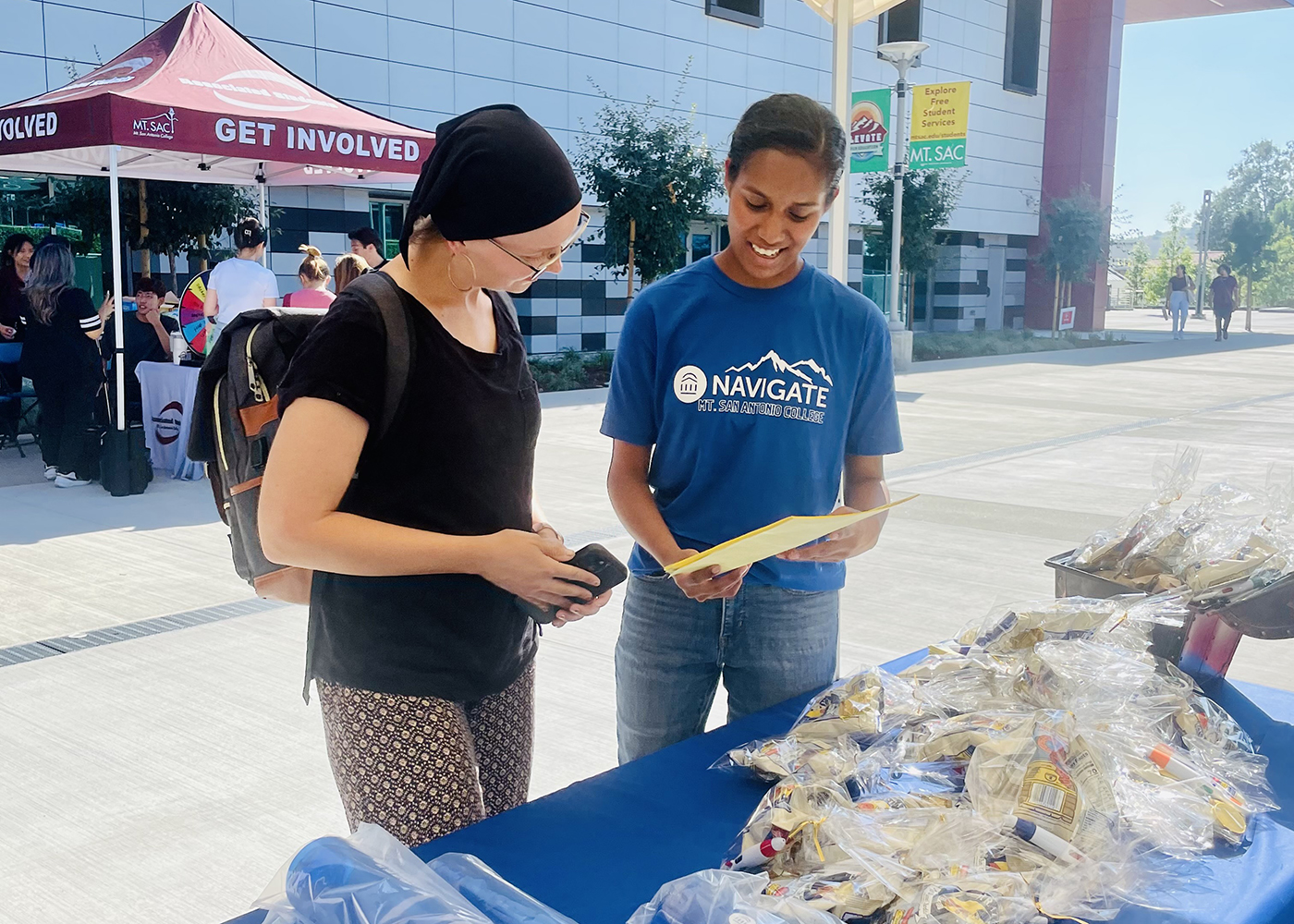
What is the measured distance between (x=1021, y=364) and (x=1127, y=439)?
9.12 metres

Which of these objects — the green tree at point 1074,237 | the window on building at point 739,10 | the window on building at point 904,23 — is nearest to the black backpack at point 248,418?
the window on building at point 739,10

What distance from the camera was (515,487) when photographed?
1.71 meters

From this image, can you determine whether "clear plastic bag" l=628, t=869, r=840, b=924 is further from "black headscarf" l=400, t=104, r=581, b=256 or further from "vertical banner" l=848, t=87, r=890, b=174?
"vertical banner" l=848, t=87, r=890, b=174

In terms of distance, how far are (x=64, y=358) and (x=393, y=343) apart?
299 inches

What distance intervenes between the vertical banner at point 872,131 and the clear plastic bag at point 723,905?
13.9 metres

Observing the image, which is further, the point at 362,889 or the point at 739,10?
the point at 739,10

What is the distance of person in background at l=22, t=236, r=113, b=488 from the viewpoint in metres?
7.98

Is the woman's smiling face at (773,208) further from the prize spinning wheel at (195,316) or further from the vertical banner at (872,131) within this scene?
the vertical banner at (872,131)

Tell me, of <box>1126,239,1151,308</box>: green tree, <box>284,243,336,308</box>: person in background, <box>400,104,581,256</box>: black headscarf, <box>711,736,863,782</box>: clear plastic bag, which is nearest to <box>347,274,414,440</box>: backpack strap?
<box>400,104,581,256</box>: black headscarf

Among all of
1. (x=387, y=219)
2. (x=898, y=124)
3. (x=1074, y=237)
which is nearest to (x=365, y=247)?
(x=387, y=219)

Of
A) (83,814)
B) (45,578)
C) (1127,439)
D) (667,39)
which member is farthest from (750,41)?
(83,814)

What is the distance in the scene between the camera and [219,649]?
467cm

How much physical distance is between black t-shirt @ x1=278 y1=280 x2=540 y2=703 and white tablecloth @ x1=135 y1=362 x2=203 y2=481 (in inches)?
284

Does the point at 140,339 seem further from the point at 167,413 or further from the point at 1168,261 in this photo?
the point at 1168,261
